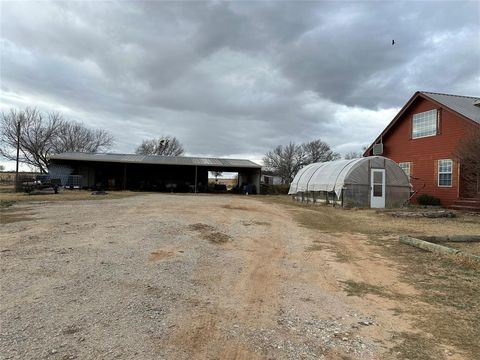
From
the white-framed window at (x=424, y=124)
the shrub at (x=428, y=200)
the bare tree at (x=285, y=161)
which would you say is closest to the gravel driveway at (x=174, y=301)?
the shrub at (x=428, y=200)

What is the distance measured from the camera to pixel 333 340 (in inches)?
159

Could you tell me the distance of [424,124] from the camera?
2266cm

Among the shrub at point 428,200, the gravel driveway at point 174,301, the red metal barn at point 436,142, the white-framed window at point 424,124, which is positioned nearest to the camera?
the gravel driveway at point 174,301

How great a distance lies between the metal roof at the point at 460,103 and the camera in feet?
65.0

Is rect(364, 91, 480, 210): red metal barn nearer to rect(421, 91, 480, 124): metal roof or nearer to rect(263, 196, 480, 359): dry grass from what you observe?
rect(421, 91, 480, 124): metal roof

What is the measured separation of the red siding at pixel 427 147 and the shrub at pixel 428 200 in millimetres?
394

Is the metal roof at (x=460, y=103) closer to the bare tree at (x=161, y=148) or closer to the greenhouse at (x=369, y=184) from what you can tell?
the greenhouse at (x=369, y=184)

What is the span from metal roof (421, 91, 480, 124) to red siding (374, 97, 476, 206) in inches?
12.8

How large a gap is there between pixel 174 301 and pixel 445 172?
65.3ft

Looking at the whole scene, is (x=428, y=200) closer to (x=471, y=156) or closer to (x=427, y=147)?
(x=427, y=147)

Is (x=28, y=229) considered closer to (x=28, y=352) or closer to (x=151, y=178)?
(x=28, y=352)

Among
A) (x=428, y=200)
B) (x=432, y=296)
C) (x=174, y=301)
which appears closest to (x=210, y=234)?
(x=174, y=301)

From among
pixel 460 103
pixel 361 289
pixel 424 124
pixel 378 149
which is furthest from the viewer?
pixel 378 149

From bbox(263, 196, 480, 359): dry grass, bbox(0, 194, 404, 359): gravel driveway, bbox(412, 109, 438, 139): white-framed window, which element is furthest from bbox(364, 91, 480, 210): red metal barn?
bbox(0, 194, 404, 359): gravel driveway
